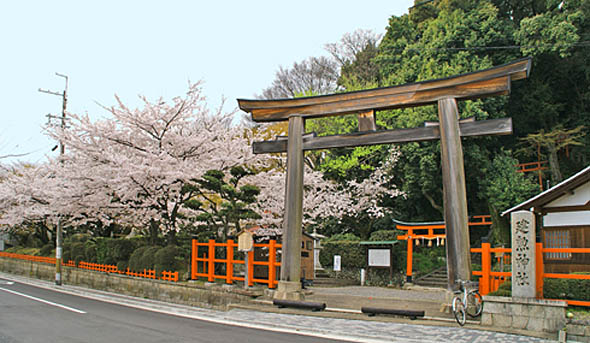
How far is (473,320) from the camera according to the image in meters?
9.92

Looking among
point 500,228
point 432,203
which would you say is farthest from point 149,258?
point 500,228

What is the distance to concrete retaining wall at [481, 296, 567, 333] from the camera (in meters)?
8.66

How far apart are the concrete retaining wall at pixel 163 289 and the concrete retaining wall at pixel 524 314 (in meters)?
6.66

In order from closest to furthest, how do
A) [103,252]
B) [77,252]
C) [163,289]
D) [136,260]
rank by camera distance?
[163,289]
[136,260]
[103,252]
[77,252]

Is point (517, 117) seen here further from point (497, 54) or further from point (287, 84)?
point (287, 84)

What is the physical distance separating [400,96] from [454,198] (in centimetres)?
306

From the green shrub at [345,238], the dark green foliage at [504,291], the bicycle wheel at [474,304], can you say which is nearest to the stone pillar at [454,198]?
the bicycle wheel at [474,304]

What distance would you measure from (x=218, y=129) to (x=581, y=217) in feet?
46.9

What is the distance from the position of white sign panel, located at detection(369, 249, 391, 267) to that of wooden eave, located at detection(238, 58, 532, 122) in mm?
11796

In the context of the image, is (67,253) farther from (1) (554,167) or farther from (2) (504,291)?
(1) (554,167)

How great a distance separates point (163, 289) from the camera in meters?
16.1

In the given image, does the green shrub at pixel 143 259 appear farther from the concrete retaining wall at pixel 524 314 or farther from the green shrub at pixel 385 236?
the concrete retaining wall at pixel 524 314

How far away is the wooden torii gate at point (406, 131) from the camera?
10570mm

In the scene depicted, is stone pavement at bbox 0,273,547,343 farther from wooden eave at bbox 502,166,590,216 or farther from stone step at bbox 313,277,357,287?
stone step at bbox 313,277,357,287
